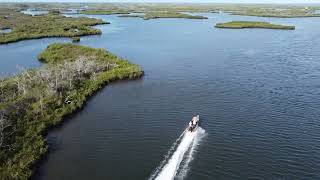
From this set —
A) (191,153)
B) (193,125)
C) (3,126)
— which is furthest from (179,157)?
(3,126)

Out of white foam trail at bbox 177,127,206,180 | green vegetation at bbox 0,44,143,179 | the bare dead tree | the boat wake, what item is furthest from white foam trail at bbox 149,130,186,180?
the bare dead tree

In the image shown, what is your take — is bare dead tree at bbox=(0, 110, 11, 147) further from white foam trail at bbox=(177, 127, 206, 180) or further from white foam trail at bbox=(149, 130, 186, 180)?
white foam trail at bbox=(177, 127, 206, 180)

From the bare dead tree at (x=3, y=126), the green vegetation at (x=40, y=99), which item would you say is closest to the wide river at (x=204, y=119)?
→ the green vegetation at (x=40, y=99)

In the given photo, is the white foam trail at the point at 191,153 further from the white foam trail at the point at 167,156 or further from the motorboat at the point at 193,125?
the white foam trail at the point at 167,156

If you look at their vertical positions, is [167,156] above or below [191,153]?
below

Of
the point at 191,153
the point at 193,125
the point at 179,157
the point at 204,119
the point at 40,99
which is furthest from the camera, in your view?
the point at 40,99

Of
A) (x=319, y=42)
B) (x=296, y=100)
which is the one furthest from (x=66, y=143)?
(x=319, y=42)

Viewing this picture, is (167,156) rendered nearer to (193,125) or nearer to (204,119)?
(193,125)
